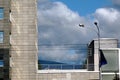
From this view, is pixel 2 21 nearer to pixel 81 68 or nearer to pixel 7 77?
pixel 7 77

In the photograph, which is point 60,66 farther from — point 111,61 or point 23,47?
point 111,61

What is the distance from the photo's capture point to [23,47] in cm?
7969

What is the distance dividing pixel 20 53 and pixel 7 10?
6.67m

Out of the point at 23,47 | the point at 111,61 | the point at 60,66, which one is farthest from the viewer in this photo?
the point at 60,66

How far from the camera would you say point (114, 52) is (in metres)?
67.6

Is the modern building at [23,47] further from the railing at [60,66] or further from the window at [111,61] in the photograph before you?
the window at [111,61]

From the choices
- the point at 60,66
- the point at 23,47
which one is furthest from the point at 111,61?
the point at 23,47

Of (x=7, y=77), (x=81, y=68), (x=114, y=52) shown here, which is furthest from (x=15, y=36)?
(x=114, y=52)

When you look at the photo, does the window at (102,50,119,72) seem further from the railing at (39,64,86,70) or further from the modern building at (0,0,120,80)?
the railing at (39,64,86,70)

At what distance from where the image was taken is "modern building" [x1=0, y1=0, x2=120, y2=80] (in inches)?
3034

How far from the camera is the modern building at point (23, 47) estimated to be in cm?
7706

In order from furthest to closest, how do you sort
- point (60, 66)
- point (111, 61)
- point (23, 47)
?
point (60, 66)
point (23, 47)
point (111, 61)

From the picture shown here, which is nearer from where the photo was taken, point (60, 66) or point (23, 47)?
point (23, 47)

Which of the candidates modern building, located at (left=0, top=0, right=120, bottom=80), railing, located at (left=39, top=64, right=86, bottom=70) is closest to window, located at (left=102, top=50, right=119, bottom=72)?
modern building, located at (left=0, top=0, right=120, bottom=80)
